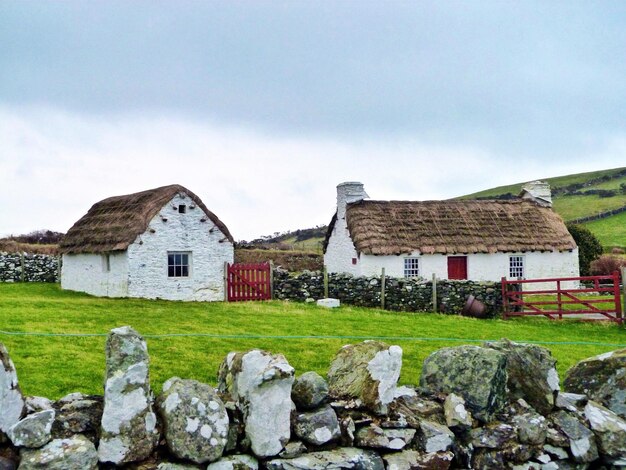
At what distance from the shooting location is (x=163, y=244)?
26.2 meters

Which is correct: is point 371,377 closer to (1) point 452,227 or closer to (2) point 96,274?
(2) point 96,274

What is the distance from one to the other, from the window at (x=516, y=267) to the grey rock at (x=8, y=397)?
3195 centimetres

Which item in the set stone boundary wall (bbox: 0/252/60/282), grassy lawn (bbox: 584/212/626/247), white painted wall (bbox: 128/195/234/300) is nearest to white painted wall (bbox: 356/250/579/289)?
white painted wall (bbox: 128/195/234/300)

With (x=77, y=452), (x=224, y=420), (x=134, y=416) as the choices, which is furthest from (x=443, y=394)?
(x=77, y=452)

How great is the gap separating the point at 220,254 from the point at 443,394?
67.6ft

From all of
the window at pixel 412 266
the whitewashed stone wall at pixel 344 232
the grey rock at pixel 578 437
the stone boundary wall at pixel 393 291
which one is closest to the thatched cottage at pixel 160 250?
the stone boundary wall at pixel 393 291

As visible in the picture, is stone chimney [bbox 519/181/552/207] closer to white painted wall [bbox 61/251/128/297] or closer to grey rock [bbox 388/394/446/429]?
white painted wall [bbox 61/251/128/297]

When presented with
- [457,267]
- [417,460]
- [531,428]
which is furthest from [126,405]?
[457,267]

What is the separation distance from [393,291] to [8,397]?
20.9 meters

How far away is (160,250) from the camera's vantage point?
85.5ft

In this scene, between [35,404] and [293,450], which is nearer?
[35,404]

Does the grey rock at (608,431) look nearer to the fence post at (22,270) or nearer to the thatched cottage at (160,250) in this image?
the thatched cottage at (160,250)

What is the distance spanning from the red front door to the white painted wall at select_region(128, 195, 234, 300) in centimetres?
1226

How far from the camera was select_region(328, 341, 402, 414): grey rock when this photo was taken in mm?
7027
